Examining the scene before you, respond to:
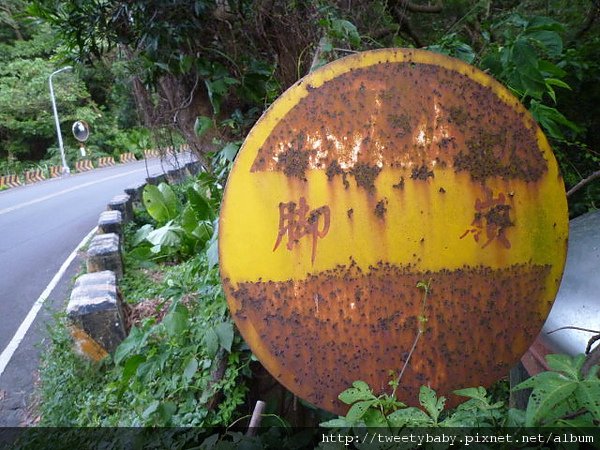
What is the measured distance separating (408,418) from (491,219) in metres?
0.55

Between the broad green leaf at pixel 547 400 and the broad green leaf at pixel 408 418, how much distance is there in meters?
0.23

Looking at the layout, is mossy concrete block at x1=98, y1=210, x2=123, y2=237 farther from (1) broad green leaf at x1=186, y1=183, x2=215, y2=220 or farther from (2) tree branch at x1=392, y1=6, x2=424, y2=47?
(2) tree branch at x1=392, y1=6, x2=424, y2=47

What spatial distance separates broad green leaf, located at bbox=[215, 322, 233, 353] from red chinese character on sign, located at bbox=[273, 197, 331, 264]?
34.7 inches

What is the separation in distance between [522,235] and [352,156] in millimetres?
504

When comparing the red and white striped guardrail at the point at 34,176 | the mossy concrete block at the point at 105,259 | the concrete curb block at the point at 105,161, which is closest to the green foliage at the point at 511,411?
the mossy concrete block at the point at 105,259

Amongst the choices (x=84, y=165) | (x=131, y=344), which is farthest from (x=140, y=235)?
(x=84, y=165)

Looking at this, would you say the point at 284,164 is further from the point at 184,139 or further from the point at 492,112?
the point at 184,139

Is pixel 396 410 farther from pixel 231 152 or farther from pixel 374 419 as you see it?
pixel 231 152

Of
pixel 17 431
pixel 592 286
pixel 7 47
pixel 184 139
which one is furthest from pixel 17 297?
pixel 7 47

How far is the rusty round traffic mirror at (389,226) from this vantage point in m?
1.16

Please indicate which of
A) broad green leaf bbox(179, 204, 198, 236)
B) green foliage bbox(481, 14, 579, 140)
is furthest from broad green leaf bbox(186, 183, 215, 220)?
green foliage bbox(481, 14, 579, 140)

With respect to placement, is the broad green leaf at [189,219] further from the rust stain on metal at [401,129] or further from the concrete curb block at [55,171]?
the concrete curb block at [55,171]

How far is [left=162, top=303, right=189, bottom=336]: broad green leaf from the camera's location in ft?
6.95

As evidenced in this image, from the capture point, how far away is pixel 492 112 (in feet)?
3.97
